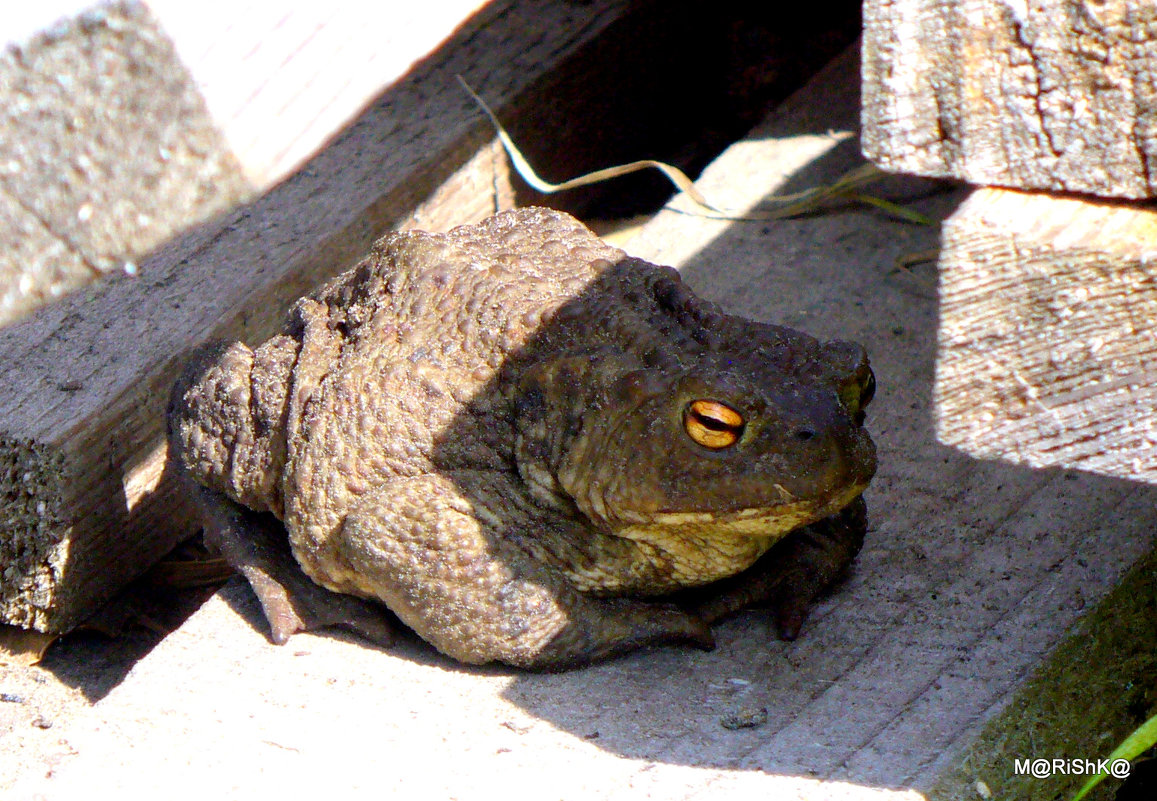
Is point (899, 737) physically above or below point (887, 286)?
above

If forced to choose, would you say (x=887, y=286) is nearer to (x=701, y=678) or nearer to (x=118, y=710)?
(x=701, y=678)

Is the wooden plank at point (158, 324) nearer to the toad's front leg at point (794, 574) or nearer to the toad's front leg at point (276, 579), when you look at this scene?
the toad's front leg at point (276, 579)

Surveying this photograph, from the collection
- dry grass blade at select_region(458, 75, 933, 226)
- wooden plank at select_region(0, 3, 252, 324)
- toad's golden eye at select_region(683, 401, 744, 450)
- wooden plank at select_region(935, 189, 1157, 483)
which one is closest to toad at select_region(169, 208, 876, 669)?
toad's golden eye at select_region(683, 401, 744, 450)

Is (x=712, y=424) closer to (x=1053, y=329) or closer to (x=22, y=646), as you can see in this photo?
(x=1053, y=329)

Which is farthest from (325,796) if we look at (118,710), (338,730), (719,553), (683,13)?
(683,13)

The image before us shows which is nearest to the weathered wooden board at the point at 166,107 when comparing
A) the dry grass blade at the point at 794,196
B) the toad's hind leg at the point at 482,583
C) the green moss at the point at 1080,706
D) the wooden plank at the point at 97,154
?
the wooden plank at the point at 97,154

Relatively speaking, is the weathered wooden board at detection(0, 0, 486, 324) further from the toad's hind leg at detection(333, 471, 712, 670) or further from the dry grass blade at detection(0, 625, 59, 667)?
the toad's hind leg at detection(333, 471, 712, 670)

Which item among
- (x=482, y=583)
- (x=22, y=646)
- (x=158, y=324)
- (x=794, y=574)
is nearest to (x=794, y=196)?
(x=794, y=574)
